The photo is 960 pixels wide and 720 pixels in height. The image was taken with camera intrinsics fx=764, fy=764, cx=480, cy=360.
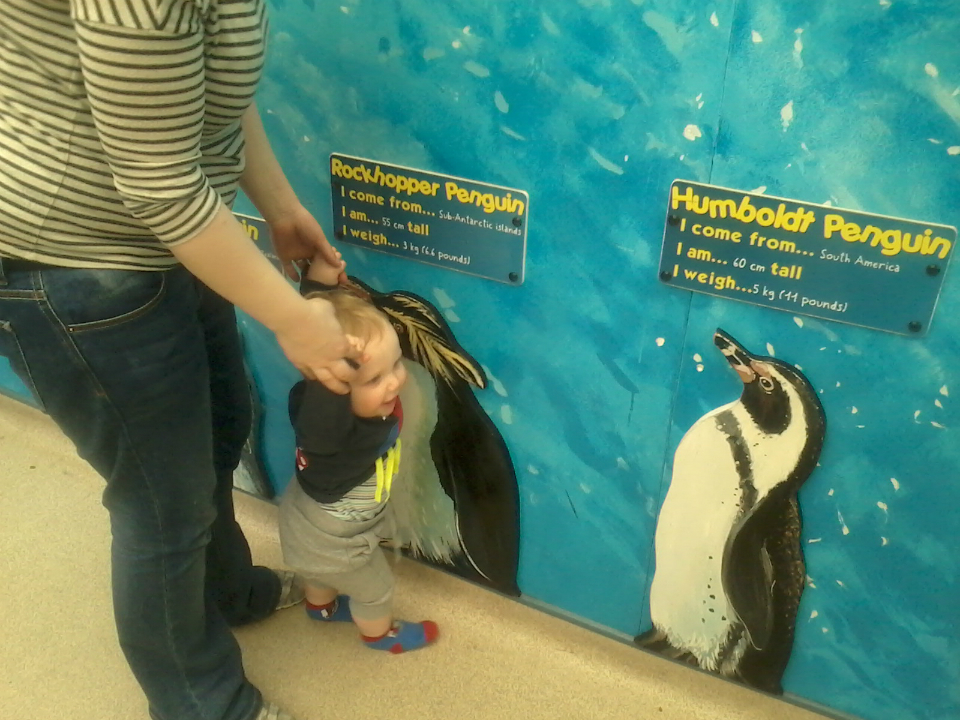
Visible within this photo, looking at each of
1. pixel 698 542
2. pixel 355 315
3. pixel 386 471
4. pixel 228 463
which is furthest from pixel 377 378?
pixel 698 542

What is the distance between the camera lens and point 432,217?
1061 millimetres

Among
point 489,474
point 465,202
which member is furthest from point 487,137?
point 489,474

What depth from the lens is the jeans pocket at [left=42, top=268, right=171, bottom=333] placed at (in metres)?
0.75

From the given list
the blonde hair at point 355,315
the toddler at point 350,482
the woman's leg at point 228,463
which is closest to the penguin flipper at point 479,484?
the toddler at point 350,482

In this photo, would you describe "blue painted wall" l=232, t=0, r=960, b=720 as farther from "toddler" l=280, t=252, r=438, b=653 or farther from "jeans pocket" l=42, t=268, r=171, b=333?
"jeans pocket" l=42, t=268, r=171, b=333

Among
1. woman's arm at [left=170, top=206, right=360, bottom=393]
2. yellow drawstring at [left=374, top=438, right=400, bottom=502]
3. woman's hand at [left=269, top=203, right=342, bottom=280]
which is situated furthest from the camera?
yellow drawstring at [left=374, top=438, right=400, bottom=502]

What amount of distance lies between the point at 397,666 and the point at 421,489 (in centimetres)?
31

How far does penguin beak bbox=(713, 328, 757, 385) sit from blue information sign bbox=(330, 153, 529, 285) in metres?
0.27

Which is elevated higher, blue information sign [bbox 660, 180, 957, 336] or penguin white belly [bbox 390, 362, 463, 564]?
blue information sign [bbox 660, 180, 957, 336]

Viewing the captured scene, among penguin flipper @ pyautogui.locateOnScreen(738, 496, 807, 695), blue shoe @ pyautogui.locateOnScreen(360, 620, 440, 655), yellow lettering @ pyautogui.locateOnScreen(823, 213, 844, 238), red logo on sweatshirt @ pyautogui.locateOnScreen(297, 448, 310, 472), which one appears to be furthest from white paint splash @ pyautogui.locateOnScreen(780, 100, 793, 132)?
blue shoe @ pyautogui.locateOnScreen(360, 620, 440, 655)

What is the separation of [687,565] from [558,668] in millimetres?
339

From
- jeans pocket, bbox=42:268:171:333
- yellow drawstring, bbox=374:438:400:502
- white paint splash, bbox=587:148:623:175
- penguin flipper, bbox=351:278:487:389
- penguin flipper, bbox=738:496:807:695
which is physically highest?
white paint splash, bbox=587:148:623:175

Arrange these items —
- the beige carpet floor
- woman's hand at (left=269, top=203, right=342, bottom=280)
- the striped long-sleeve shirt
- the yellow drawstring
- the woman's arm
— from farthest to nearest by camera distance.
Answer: the beige carpet floor
the yellow drawstring
woman's hand at (left=269, top=203, right=342, bottom=280)
the woman's arm
the striped long-sleeve shirt

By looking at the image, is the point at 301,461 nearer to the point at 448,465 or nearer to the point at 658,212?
the point at 448,465
